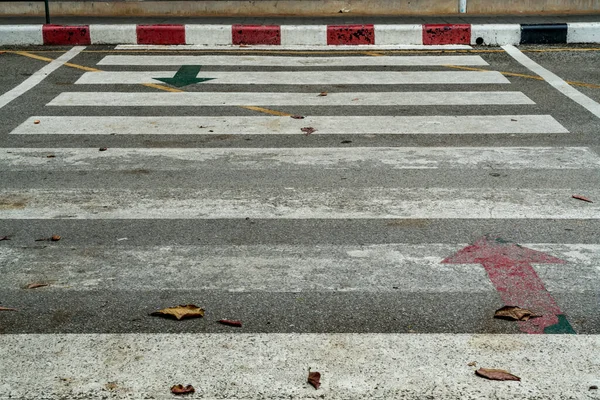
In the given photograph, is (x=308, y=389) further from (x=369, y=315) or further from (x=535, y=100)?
(x=535, y=100)

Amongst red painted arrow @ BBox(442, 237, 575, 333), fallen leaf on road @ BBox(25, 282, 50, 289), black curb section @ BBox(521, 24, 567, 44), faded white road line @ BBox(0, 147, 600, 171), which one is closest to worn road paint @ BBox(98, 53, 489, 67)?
black curb section @ BBox(521, 24, 567, 44)

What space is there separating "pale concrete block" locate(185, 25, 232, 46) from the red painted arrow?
26.9ft

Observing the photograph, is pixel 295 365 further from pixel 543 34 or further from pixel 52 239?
pixel 543 34

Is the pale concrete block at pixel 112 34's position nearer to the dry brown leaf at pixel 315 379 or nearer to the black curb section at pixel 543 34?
the black curb section at pixel 543 34

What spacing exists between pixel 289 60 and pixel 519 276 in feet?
23.6

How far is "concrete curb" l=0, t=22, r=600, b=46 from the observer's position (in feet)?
41.3

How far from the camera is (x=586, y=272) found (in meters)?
4.75

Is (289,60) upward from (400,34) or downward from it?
downward

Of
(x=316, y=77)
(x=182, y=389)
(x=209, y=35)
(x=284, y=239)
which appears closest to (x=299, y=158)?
(x=284, y=239)

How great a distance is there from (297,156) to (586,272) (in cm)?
294

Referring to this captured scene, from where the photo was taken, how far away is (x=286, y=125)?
26.7 feet

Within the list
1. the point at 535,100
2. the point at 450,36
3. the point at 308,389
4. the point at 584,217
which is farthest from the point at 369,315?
the point at 450,36

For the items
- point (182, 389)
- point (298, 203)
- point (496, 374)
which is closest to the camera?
point (182, 389)

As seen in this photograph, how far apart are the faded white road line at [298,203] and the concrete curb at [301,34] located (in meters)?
6.79
